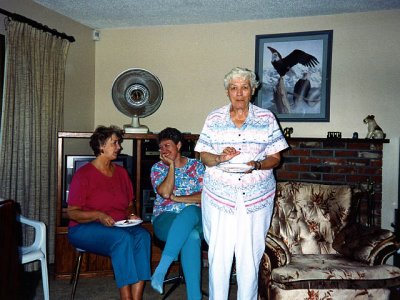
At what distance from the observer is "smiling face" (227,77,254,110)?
2.19 m

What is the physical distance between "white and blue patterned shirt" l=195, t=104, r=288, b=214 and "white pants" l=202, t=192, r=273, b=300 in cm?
5

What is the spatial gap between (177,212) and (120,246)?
50cm

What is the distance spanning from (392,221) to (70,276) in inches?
113

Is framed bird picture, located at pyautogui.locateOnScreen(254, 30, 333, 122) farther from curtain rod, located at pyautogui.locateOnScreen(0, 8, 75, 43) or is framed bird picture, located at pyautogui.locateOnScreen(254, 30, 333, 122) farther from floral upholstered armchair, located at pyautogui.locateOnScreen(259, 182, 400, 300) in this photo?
curtain rod, located at pyautogui.locateOnScreen(0, 8, 75, 43)

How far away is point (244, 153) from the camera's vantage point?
213 centimetres

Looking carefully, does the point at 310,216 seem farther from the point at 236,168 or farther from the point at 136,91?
the point at 136,91

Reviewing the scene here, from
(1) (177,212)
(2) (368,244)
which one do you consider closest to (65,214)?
(1) (177,212)

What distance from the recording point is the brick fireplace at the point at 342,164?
11.4ft

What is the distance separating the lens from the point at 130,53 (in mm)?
4273

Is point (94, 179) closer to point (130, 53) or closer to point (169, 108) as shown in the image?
point (169, 108)

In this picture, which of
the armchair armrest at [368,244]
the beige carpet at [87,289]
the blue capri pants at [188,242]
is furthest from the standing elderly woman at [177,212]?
the armchair armrest at [368,244]

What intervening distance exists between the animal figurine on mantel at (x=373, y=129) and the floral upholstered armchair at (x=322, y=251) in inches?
37.1

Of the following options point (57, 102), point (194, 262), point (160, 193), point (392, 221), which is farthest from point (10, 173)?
point (392, 221)

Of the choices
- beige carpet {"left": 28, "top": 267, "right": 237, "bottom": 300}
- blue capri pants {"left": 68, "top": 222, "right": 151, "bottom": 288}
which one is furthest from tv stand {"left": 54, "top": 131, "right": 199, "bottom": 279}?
blue capri pants {"left": 68, "top": 222, "right": 151, "bottom": 288}
